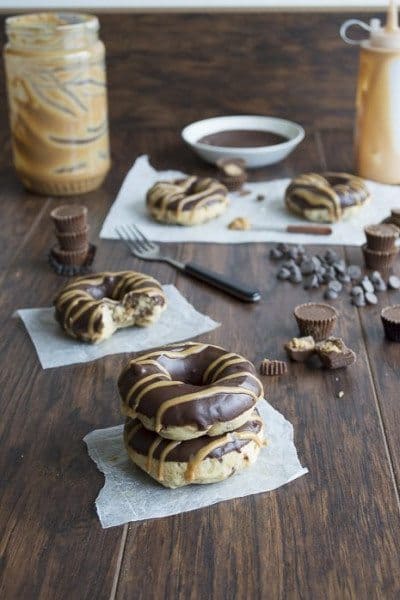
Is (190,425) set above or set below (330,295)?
above

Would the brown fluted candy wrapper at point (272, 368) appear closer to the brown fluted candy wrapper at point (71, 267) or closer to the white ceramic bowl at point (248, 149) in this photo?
the brown fluted candy wrapper at point (71, 267)

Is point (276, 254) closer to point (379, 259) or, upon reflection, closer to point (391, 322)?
point (379, 259)

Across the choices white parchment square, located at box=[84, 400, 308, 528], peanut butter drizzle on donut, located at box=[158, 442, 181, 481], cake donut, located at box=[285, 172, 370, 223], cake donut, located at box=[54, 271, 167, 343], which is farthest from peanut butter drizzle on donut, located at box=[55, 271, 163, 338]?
cake donut, located at box=[285, 172, 370, 223]

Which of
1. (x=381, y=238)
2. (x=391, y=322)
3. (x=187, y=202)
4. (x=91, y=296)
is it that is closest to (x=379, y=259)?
(x=381, y=238)

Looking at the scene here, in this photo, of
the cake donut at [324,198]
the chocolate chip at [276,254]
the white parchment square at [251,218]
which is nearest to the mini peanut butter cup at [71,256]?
the white parchment square at [251,218]

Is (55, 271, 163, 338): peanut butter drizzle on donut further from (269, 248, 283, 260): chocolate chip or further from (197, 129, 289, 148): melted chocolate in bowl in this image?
(197, 129, 289, 148): melted chocolate in bowl
